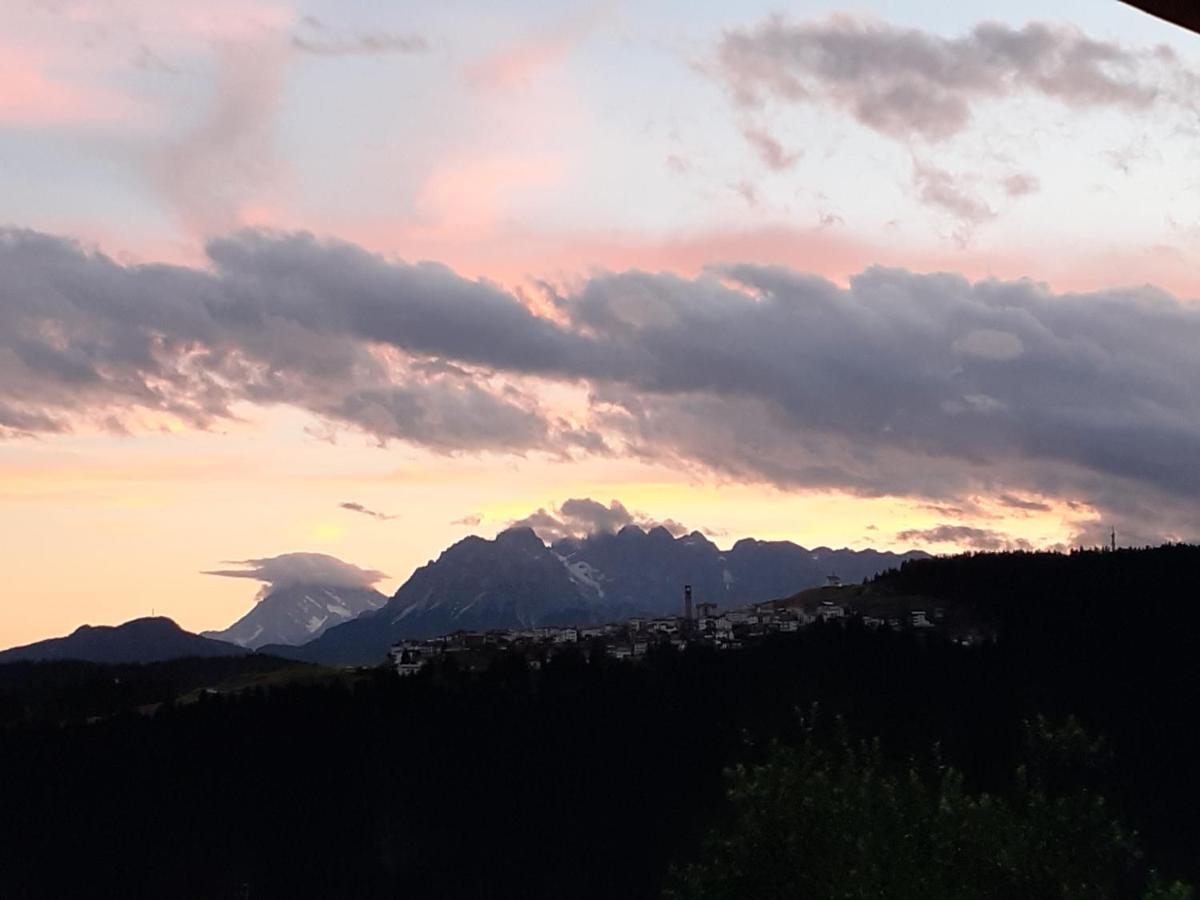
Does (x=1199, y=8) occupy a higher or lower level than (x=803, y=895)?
higher

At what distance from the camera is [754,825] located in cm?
10738

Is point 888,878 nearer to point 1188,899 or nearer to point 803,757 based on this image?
point 803,757

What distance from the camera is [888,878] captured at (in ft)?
328

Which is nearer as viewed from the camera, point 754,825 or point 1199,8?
point 1199,8

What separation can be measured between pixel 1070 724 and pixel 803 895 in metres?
60.4

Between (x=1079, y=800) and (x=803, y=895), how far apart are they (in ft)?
82.0

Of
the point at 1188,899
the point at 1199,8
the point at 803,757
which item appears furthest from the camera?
the point at 803,757

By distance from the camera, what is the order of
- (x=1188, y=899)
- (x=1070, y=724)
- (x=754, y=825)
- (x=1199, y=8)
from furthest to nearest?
(x=1070, y=724)
(x=754, y=825)
(x=1188, y=899)
(x=1199, y=8)

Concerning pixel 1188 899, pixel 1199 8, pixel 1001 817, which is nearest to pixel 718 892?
pixel 1001 817

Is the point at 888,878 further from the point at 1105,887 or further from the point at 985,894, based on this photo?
the point at 1105,887

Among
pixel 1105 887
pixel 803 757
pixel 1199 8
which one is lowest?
pixel 1105 887

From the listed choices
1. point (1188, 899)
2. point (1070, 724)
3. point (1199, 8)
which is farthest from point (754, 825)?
point (1199, 8)

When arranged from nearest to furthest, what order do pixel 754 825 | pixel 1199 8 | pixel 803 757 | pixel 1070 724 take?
pixel 1199 8
pixel 754 825
pixel 803 757
pixel 1070 724

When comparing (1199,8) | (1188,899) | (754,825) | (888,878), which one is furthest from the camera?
(754,825)
